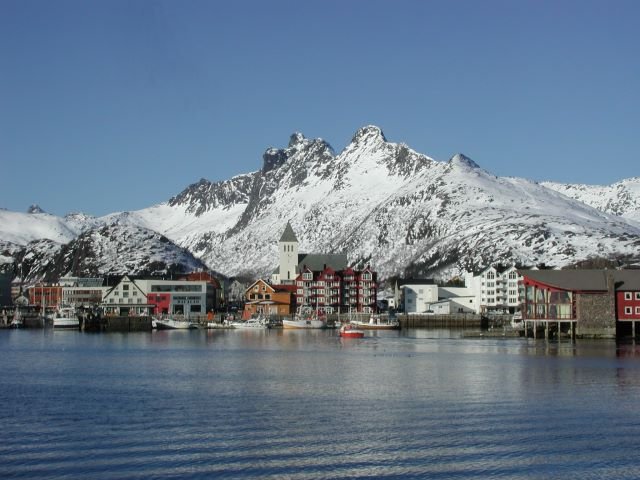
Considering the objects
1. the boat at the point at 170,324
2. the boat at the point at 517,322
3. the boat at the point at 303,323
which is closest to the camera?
the boat at the point at 517,322

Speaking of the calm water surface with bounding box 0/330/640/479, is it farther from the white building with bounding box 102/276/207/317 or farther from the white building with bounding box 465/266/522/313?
the white building with bounding box 465/266/522/313

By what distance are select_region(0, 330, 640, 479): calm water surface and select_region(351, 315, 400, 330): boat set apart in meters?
68.9

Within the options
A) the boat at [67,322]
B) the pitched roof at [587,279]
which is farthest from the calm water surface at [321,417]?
the boat at [67,322]

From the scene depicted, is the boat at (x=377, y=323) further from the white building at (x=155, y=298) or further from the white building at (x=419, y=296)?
the white building at (x=155, y=298)

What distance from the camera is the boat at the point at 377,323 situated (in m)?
156

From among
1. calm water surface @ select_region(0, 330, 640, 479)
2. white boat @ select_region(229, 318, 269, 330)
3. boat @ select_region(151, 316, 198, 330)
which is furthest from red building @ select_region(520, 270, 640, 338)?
boat @ select_region(151, 316, 198, 330)

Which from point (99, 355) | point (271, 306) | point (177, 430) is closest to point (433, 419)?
point (177, 430)

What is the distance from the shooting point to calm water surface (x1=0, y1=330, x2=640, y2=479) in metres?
37.8

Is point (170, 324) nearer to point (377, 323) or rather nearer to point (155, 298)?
point (155, 298)

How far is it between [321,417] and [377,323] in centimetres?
11205

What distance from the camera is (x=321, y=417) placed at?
4856 centimetres

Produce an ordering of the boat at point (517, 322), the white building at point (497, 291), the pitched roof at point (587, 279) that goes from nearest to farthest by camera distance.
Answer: the pitched roof at point (587, 279) < the boat at point (517, 322) < the white building at point (497, 291)

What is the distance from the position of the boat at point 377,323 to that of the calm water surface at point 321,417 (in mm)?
68892

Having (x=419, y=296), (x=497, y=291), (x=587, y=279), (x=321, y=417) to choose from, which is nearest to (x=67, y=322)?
(x=419, y=296)
